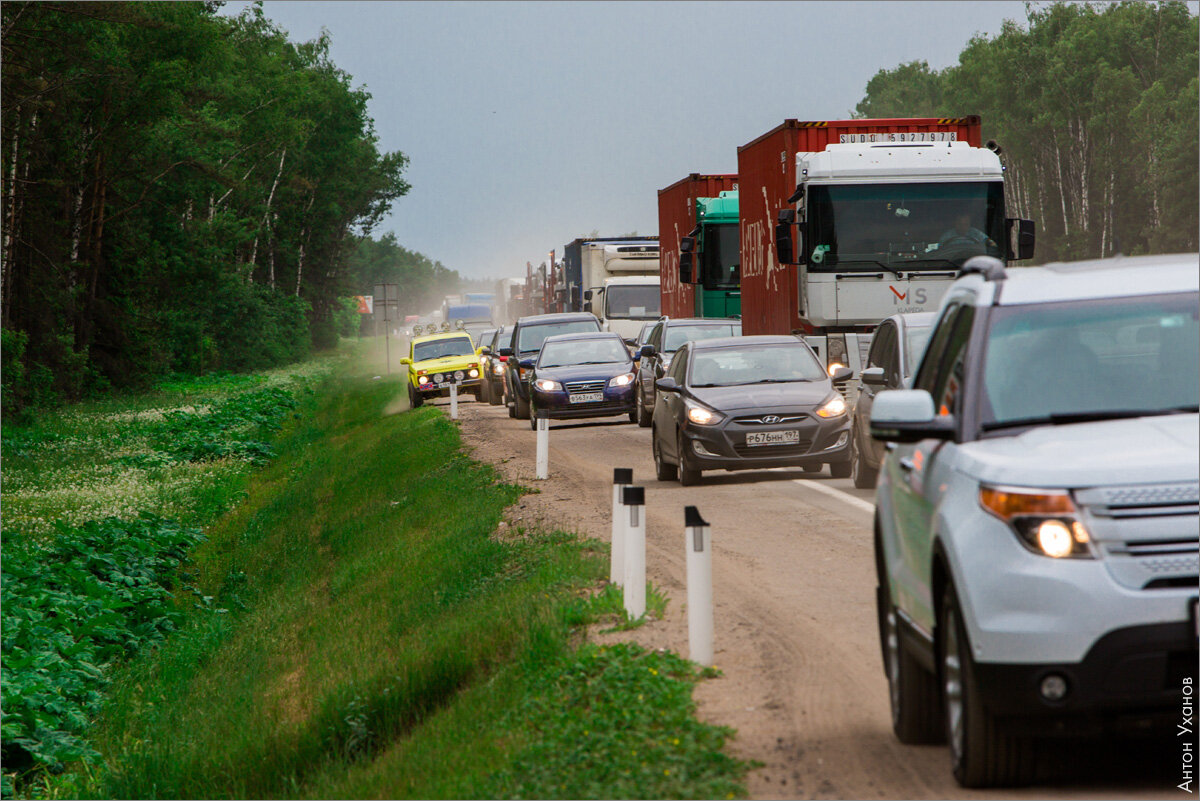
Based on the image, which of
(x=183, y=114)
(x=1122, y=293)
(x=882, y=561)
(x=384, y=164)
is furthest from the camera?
(x=384, y=164)

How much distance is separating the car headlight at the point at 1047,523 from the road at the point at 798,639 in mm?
976

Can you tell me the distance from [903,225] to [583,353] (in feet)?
35.8

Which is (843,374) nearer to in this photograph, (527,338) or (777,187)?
(777,187)

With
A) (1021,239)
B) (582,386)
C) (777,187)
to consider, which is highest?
(777,187)

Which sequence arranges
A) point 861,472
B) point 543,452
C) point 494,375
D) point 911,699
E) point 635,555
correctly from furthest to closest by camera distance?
point 494,375
point 543,452
point 861,472
point 635,555
point 911,699

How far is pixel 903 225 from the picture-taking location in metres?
20.0

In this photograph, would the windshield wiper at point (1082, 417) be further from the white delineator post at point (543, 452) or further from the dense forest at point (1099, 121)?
the dense forest at point (1099, 121)

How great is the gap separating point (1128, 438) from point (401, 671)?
6201 mm

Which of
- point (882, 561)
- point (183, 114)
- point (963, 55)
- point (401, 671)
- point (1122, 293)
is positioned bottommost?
point (401, 671)

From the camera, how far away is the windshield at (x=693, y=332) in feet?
93.6

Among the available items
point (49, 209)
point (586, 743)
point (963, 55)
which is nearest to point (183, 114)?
point (49, 209)

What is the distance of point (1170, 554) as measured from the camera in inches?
180

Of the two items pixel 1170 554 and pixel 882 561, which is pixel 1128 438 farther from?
pixel 882 561

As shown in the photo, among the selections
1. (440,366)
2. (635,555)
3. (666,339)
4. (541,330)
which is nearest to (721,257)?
(666,339)
